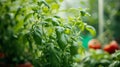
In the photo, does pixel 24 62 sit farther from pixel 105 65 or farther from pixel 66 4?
pixel 66 4

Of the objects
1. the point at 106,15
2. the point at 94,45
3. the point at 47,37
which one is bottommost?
the point at 47,37

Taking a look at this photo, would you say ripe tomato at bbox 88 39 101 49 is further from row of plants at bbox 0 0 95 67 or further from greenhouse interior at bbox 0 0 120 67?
row of plants at bbox 0 0 95 67

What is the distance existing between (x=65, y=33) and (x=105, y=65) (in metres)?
0.35

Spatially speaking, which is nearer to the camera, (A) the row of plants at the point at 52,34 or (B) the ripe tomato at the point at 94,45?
(A) the row of plants at the point at 52,34

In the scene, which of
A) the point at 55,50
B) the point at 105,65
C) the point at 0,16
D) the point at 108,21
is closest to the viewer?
the point at 55,50

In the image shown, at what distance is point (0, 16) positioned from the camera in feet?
6.27

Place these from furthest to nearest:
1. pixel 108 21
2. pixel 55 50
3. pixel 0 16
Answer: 1. pixel 108 21
2. pixel 0 16
3. pixel 55 50

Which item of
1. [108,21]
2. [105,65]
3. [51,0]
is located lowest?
[105,65]

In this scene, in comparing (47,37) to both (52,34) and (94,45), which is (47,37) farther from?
(94,45)

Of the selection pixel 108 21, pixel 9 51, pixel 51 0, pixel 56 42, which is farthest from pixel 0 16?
pixel 108 21

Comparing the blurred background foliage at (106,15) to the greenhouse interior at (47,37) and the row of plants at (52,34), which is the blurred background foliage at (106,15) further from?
the row of plants at (52,34)

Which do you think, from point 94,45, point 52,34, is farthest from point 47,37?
point 94,45

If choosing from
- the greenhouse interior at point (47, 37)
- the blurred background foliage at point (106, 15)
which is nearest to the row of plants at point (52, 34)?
the greenhouse interior at point (47, 37)

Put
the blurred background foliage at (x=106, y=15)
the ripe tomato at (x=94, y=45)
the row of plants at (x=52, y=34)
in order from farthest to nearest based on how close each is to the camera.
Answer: the blurred background foliage at (x=106, y=15) < the ripe tomato at (x=94, y=45) < the row of plants at (x=52, y=34)
